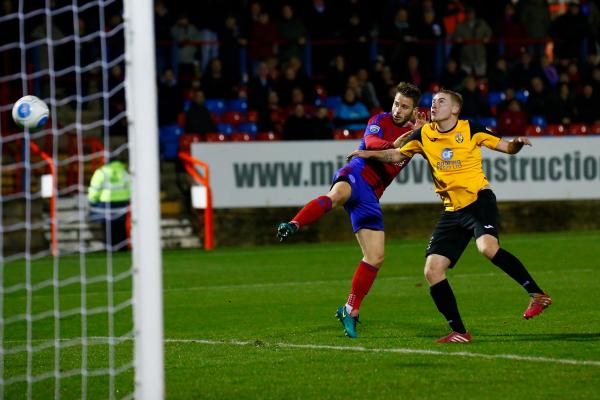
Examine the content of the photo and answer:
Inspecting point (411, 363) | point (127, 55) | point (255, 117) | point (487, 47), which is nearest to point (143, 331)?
point (127, 55)

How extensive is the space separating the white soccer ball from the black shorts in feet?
10.1

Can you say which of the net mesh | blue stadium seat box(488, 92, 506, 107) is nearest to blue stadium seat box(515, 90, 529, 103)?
blue stadium seat box(488, 92, 506, 107)

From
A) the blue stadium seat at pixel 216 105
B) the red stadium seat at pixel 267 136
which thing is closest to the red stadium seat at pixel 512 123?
the red stadium seat at pixel 267 136

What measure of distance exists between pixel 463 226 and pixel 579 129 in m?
13.0

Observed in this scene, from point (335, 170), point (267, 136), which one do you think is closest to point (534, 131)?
point (335, 170)

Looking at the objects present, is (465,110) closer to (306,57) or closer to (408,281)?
(306,57)

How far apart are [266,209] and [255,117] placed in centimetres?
221

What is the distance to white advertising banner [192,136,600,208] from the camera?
60.3 feet

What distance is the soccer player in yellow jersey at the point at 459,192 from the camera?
8.12 meters

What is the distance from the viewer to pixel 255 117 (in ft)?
66.1

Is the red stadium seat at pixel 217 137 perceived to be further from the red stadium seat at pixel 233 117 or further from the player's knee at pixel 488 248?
the player's knee at pixel 488 248

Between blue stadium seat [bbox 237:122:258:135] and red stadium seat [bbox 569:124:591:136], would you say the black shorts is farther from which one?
red stadium seat [bbox 569:124:591:136]

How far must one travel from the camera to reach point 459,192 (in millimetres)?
8297

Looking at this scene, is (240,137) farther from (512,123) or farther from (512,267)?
(512,267)
